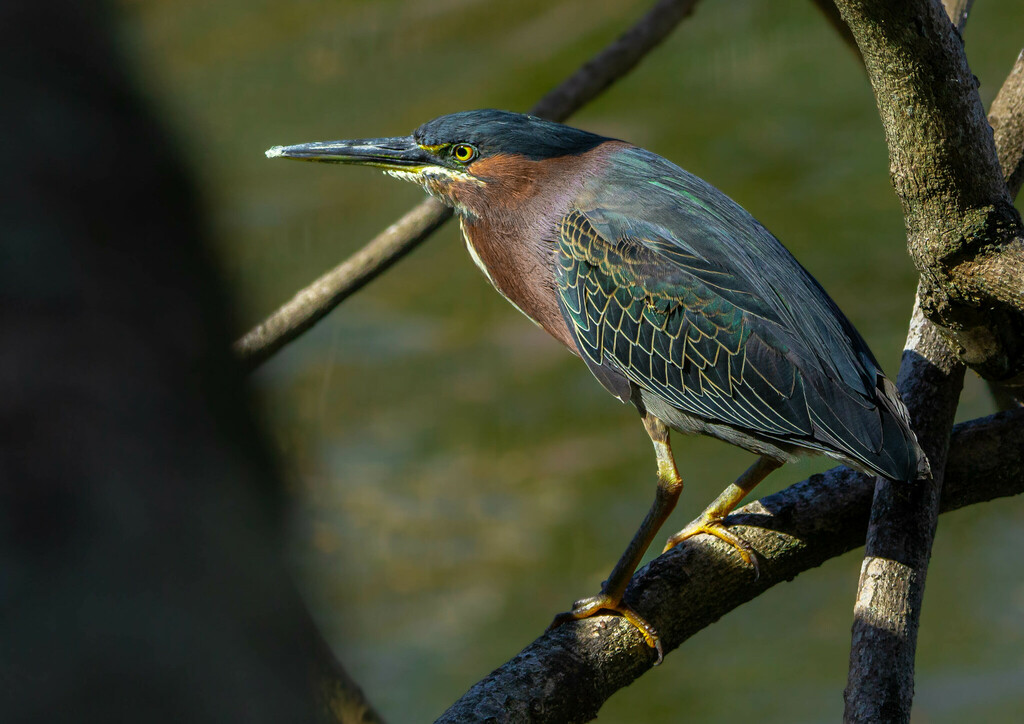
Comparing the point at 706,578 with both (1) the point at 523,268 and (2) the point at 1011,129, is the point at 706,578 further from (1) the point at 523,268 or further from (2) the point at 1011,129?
(2) the point at 1011,129

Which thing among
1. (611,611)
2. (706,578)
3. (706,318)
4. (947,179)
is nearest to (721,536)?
(706,578)

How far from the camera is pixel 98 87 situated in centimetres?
59

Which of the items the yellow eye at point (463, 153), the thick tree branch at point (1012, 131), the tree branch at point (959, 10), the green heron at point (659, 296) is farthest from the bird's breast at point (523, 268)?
the tree branch at point (959, 10)

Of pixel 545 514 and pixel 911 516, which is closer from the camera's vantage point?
pixel 911 516

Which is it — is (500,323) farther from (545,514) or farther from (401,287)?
(545,514)

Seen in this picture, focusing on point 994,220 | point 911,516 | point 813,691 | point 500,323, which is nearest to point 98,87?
point 994,220

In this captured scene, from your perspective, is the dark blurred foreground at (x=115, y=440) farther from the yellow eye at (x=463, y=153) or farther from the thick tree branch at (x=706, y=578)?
the yellow eye at (x=463, y=153)

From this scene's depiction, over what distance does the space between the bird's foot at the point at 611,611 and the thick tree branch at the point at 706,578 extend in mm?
16

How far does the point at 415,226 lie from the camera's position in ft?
8.20

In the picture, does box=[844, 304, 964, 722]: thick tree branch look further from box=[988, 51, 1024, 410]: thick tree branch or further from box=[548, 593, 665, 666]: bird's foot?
box=[548, 593, 665, 666]: bird's foot

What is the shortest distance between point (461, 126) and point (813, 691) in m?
3.20

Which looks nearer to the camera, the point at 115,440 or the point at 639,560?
the point at 115,440

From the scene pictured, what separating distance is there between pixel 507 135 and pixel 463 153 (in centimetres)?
10

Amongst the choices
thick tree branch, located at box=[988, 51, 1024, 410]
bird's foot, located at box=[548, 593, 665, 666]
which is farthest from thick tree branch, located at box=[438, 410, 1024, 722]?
thick tree branch, located at box=[988, 51, 1024, 410]
